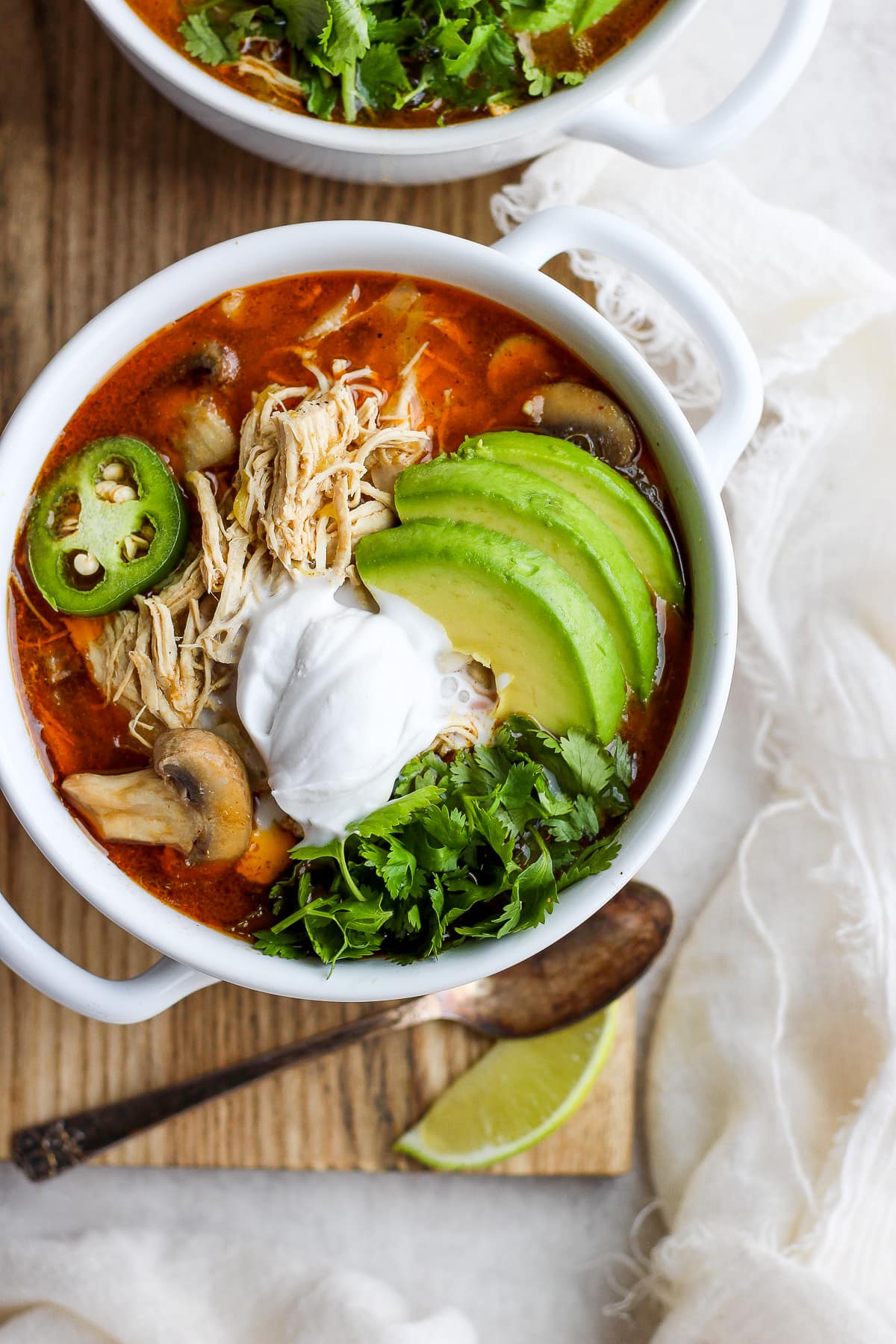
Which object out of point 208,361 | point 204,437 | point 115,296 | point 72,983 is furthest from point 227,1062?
point 115,296

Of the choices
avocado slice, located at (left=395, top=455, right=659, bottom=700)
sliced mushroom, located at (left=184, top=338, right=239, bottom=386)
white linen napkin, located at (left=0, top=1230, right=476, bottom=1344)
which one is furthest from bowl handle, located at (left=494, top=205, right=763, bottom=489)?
white linen napkin, located at (left=0, top=1230, right=476, bottom=1344)

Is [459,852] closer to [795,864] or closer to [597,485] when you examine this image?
[597,485]

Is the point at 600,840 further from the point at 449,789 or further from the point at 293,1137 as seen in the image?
the point at 293,1137

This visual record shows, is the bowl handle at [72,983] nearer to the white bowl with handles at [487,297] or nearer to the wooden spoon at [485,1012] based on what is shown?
the white bowl with handles at [487,297]

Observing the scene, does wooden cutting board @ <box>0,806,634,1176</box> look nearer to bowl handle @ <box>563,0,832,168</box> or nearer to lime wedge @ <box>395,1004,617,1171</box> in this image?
lime wedge @ <box>395,1004,617,1171</box>

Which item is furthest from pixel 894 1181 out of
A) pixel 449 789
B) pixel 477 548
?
pixel 477 548

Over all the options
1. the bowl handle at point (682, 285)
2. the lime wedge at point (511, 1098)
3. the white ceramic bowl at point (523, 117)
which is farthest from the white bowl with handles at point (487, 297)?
the lime wedge at point (511, 1098)

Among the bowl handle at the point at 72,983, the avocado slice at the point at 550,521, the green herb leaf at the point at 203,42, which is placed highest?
the green herb leaf at the point at 203,42
